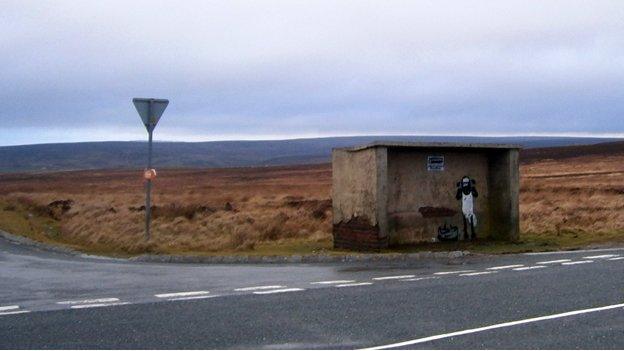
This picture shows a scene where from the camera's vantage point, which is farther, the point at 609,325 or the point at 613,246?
the point at 613,246

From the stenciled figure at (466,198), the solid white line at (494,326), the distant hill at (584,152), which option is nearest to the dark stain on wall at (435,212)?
the stenciled figure at (466,198)

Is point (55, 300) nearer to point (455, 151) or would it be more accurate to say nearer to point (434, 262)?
point (434, 262)

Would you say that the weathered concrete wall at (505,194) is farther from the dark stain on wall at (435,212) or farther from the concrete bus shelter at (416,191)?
the dark stain on wall at (435,212)

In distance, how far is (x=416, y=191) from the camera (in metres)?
18.8

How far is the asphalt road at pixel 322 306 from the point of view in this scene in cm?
823

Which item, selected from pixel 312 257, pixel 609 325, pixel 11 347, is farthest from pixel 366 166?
pixel 11 347

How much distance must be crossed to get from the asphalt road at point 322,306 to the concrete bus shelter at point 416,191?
325 cm

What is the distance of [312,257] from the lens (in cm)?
1652

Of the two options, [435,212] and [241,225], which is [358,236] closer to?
[435,212]

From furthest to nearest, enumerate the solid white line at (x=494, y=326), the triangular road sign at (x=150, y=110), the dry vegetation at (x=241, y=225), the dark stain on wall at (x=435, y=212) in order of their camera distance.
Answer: the dry vegetation at (x=241, y=225)
the dark stain on wall at (x=435, y=212)
the triangular road sign at (x=150, y=110)
the solid white line at (x=494, y=326)

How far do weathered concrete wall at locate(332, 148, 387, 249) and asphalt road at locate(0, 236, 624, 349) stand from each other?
2.93 m

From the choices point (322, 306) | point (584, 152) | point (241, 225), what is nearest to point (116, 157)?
point (584, 152)

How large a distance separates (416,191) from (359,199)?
4.44 feet

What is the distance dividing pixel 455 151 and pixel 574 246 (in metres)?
3.25
